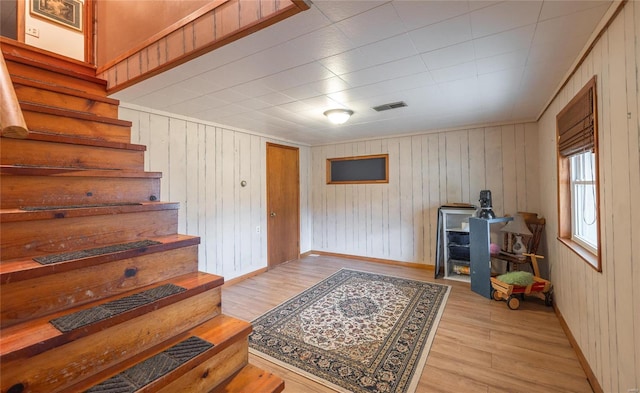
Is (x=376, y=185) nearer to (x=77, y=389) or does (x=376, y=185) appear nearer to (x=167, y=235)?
(x=167, y=235)

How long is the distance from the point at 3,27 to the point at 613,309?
20.0 feet

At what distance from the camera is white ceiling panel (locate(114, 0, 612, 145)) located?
4.82 feet

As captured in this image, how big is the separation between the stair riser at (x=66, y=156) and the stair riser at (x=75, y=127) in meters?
0.21

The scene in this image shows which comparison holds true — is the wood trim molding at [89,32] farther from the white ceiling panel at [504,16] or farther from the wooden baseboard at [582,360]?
the wooden baseboard at [582,360]

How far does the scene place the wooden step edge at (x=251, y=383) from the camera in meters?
1.32

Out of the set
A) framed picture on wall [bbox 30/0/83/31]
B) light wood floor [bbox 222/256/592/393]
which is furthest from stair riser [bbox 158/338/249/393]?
framed picture on wall [bbox 30/0/83/31]

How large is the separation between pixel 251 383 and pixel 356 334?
1448 millimetres

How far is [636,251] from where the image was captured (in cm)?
131

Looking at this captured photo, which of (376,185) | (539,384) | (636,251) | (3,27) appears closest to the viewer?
(636,251)

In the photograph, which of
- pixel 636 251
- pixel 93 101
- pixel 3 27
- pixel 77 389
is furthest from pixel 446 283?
pixel 3 27

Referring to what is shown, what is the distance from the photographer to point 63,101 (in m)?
1.96

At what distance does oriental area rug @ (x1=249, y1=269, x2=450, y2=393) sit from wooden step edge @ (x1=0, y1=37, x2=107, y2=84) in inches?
106

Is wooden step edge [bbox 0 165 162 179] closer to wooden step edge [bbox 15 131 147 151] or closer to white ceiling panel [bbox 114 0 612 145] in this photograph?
wooden step edge [bbox 15 131 147 151]

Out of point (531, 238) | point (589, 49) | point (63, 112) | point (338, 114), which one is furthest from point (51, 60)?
point (531, 238)
